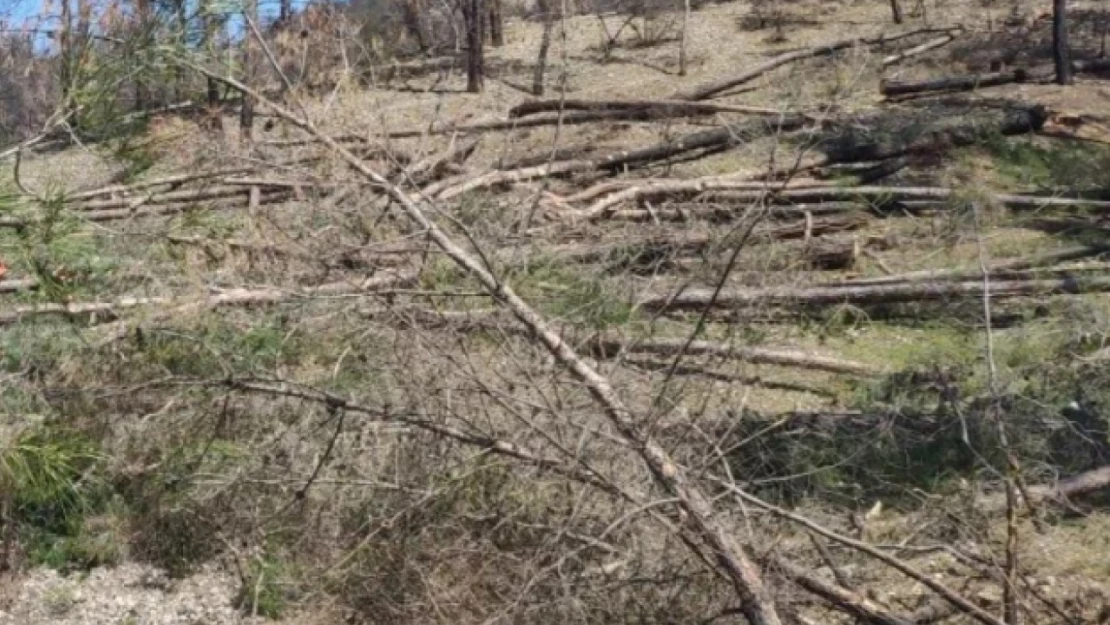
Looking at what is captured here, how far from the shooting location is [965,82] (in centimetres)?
1398

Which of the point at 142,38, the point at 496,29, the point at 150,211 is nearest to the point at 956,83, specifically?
the point at 496,29

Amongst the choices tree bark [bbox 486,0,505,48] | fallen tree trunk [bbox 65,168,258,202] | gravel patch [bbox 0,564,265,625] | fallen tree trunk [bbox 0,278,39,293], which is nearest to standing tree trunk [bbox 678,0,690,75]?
tree bark [bbox 486,0,505,48]

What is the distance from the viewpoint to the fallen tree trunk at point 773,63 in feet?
47.1

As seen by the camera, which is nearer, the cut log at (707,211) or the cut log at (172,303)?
the cut log at (172,303)

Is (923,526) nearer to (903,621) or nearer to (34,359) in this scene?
(903,621)

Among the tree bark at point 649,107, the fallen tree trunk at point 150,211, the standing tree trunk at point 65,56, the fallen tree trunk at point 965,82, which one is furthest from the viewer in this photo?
the fallen tree trunk at point 965,82

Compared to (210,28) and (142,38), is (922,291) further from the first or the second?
(142,38)

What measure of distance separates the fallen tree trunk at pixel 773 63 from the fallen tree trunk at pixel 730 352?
6.34 meters

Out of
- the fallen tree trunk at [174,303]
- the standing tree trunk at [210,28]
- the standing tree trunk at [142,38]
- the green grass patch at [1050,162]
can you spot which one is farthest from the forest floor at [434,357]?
the green grass patch at [1050,162]

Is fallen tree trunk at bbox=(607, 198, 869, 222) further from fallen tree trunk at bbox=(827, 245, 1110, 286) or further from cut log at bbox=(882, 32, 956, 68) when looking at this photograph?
cut log at bbox=(882, 32, 956, 68)

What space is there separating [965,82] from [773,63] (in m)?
2.24

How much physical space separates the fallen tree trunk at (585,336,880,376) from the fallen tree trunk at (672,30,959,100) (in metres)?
6.34

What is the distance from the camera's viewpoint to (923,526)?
5520 mm

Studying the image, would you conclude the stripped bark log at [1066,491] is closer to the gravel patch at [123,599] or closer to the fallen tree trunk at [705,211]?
the gravel patch at [123,599]
